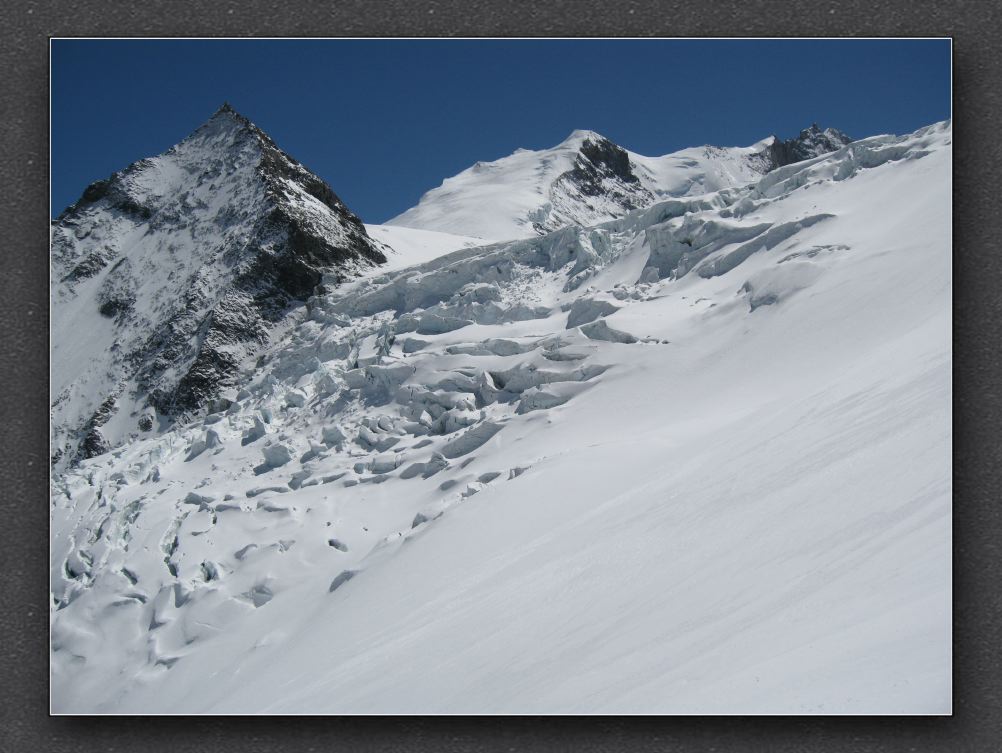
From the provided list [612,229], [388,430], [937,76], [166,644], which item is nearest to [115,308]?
[388,430]

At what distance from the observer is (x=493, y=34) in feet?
22.4

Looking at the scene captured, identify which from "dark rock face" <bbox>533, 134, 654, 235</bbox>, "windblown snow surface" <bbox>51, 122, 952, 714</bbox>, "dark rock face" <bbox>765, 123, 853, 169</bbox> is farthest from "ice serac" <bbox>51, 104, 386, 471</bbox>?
"dark rock face" <bbox>533, 134, 654, 235</bbox>

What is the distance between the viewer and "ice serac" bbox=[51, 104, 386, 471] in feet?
44.6

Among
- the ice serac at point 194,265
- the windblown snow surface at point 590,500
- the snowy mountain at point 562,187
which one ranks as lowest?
the windblown snow surface at point 590,500

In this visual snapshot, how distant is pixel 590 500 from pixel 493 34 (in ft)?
13.1

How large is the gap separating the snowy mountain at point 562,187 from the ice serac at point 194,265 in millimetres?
5946

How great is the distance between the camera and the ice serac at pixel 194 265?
1359cm

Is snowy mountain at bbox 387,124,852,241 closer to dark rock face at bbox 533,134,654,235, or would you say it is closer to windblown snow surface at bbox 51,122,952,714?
dark rock face at bbox 533,134,654,235

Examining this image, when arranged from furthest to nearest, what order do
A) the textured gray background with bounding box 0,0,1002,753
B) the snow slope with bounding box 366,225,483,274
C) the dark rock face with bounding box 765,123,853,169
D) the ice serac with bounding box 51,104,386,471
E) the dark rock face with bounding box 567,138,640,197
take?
the dark rock face with bounding box 567,138,640,197
the snow slope with bounding box 366,225,483,274
the ice serac with bounding box 51,104,386,471
the dark rock face with bounding box 765,123,853,169
the textured gray background with bounding box 0,0,1002,753

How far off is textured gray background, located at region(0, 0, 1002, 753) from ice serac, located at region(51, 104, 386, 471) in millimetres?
4464

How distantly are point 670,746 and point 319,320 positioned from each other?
36.9 feet

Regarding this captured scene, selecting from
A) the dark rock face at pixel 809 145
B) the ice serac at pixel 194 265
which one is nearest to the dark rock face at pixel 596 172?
the dark rock face at pixel 809 145

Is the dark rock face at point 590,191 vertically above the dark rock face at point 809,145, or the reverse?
the dark rock face at point 590,191

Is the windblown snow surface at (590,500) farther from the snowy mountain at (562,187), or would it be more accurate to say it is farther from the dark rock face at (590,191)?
the dark rock face at (590,191)
